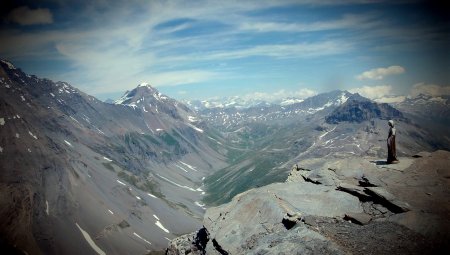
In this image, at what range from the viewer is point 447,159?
110ft

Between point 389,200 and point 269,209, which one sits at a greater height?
point 389,200

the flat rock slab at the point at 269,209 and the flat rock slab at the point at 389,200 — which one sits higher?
the flat rock slab at the point at 389,200

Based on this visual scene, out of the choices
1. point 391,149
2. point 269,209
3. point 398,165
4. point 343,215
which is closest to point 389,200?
point 343,215

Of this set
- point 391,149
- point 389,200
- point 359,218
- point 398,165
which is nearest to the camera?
point 359,218

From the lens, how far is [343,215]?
25766 mm

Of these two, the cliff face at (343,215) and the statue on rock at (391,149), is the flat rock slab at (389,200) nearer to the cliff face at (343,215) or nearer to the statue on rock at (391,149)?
the cliff face at (343,215)

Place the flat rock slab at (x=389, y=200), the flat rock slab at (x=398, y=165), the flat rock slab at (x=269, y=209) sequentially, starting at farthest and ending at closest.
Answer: the flat rock slab at (x=398, y=165)
the flat rock slab at (x=269, y=209)
the flat rock slab at (x=389, y=200)

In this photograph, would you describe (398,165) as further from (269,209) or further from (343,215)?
(269,209)

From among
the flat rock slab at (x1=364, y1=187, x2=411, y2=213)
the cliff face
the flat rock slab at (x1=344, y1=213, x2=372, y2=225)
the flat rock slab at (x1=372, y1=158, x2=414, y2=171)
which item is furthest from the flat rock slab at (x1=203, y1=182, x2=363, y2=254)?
the flat rock slab at (x1=372, y1=158, x2=414, y2=171)

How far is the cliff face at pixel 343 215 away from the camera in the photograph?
20.8m

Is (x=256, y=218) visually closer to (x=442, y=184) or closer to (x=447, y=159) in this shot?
(x=442, y=184)

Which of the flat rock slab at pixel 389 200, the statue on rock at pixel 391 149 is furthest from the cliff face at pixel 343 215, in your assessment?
the statue on rock at pixel 391 149

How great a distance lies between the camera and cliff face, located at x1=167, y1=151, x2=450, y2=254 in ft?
68.4

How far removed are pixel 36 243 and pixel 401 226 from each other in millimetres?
218670
